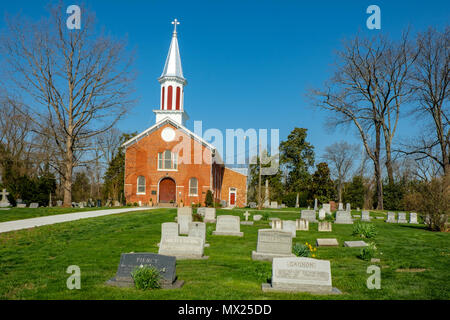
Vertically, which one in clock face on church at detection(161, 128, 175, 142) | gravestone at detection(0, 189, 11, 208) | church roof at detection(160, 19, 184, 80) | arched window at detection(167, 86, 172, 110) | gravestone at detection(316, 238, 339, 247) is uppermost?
church roof at detection(160, 19, 184, 80)

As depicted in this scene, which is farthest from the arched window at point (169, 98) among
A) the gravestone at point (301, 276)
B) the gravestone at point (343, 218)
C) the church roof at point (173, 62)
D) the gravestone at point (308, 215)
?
the gravestone at point (301, 276)

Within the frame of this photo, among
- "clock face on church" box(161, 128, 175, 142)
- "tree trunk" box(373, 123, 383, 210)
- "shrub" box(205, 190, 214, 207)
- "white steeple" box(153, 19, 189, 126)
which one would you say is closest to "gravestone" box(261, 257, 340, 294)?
"shrub" box(205, 190, 214, 207)

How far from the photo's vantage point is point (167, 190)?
38.5 metres

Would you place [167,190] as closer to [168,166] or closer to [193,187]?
[168,166]

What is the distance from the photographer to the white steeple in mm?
42153

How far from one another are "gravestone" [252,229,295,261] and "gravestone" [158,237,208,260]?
1.65 metres

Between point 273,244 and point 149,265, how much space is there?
476cm

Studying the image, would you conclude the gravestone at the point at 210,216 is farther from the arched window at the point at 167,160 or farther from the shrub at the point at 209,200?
the arched window at the point at 167,160

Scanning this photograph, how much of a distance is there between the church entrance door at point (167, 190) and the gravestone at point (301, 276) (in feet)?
103

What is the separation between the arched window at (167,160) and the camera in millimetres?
38500

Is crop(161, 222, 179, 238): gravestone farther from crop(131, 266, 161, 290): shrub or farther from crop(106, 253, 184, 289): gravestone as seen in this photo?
crop(131, 266, 161, 290): shrub

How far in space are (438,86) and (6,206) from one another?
3775 cm

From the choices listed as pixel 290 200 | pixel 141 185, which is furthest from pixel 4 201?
pixel 290 200
